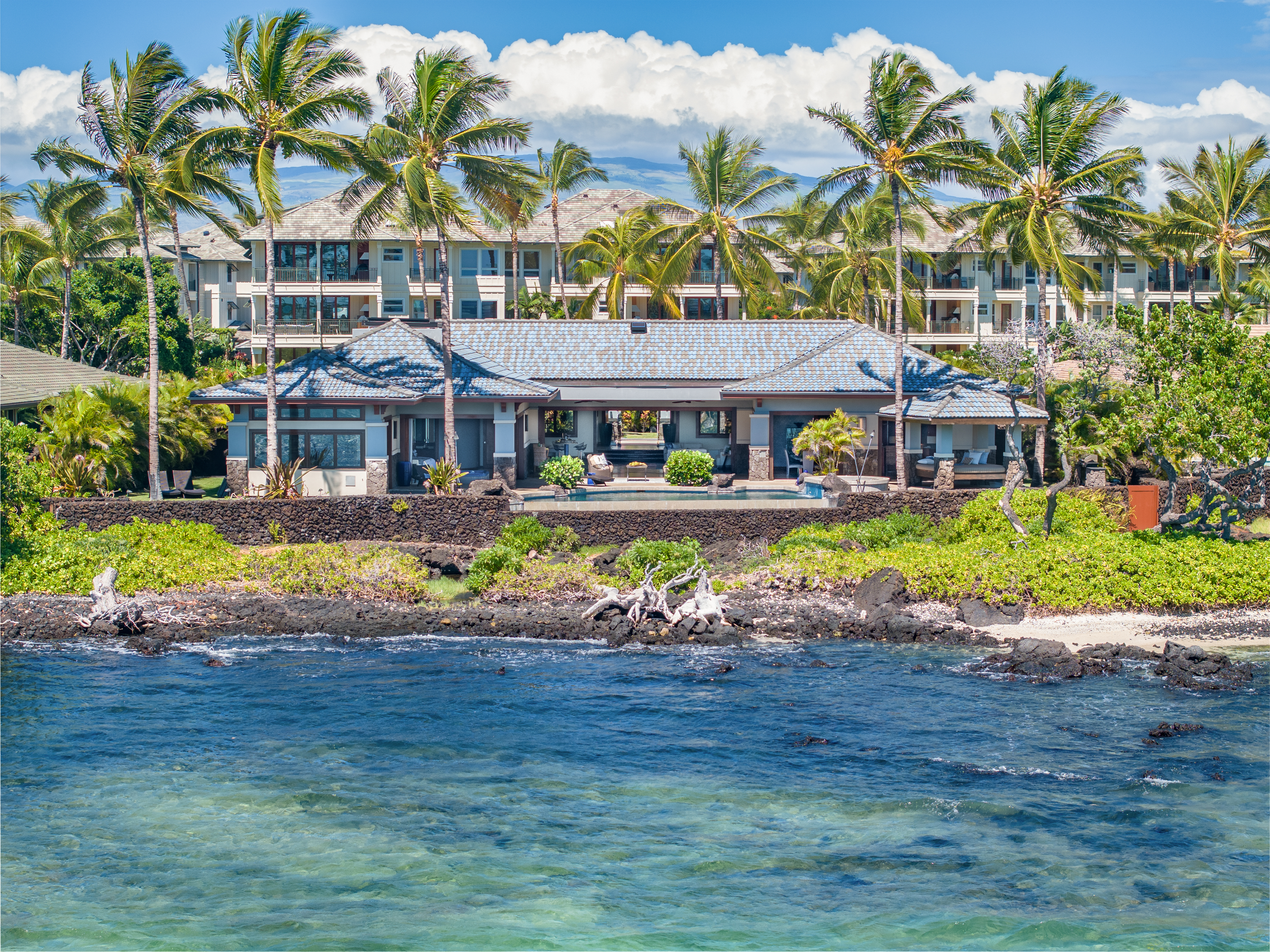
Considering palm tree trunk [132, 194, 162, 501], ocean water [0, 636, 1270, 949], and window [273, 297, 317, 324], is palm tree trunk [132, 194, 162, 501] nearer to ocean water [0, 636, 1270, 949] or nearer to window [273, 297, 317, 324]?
ocean water [0, 636, 1270, 949]

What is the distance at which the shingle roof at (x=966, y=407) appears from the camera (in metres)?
35.7

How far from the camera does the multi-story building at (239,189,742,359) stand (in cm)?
5975

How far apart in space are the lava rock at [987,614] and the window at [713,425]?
19001 mm

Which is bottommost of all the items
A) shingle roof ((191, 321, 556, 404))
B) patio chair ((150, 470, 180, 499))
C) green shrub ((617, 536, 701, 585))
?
green shrub ((617, 536, 701, 585))

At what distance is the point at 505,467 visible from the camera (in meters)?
37.4

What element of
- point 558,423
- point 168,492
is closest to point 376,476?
point 168,492

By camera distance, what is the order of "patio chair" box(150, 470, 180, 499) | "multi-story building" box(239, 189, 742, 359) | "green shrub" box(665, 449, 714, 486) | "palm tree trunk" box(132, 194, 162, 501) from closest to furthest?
"palm tree trunk" box(132, 194, 162, 501), "patio chair" box(150, 470, 180, 499), "green shrub" box(665, 449, 714, 486), "multi-story building" box(239, 189, 742, 359)

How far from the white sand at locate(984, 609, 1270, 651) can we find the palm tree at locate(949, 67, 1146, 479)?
454 inches

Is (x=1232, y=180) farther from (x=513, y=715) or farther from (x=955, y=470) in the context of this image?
(x=513, y=715)

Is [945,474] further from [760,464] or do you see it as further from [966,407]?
[760,464]

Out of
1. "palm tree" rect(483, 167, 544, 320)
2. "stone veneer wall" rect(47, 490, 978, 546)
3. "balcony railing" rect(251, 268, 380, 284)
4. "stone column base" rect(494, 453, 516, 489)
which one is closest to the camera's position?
"stone veneer wall" rect(47, 490, 978, 546)

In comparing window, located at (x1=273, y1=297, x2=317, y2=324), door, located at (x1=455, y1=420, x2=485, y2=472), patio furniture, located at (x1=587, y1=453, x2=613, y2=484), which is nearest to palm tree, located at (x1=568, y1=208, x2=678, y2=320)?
patio furniture, located at (x1=587, y1=453, x2=613, y2=484)

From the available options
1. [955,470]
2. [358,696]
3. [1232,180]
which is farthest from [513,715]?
[1232,180]

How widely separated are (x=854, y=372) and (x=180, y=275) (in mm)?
31286
